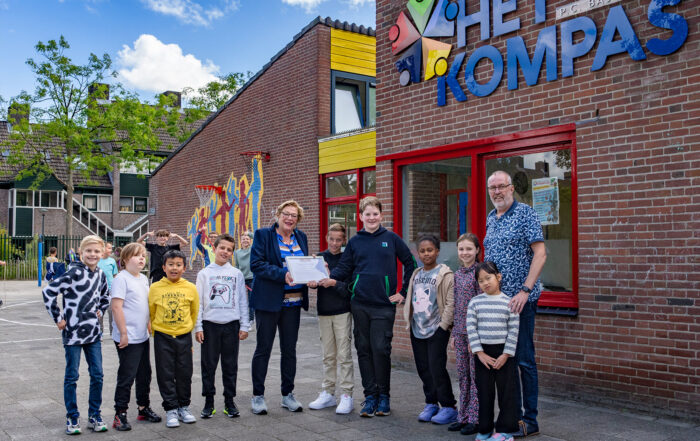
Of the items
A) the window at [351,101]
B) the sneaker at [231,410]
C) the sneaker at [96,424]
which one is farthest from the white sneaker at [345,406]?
the window at [351,101]

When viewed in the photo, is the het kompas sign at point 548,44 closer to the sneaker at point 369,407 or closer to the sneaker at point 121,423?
the sneaker at point 369,407

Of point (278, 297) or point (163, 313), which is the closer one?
point (163, 313)

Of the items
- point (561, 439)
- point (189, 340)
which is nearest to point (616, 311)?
point (561, 439)

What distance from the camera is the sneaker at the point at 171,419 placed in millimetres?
5445

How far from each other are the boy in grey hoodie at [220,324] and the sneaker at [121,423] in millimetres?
684

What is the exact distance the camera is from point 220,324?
5.84 meters

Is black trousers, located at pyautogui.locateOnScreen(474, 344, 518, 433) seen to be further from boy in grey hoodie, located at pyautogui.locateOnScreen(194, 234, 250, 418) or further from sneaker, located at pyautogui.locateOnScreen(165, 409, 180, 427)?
sneaker, located at pyautogui.locateOnScreen(165, 409, 180, 427)

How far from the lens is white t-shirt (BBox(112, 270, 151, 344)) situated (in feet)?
18.0

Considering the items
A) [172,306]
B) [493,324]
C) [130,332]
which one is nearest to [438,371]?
[493,324]

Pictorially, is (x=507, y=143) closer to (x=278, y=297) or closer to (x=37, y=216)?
(x=278, y=297)

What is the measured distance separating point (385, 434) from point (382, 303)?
3.83ft

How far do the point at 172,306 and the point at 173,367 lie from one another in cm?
55

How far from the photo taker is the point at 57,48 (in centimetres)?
3031

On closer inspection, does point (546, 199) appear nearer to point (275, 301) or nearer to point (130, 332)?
point (275, 301)
